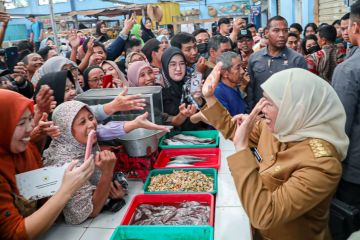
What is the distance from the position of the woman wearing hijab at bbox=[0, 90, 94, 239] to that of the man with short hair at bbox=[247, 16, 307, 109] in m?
2.90

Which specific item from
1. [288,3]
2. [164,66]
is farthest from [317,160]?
[288,3]

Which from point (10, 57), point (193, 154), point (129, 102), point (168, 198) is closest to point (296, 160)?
point (168, 198)

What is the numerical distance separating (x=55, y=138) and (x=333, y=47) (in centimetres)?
489

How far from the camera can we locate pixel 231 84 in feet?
11.1

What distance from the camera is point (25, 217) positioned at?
1695 mm

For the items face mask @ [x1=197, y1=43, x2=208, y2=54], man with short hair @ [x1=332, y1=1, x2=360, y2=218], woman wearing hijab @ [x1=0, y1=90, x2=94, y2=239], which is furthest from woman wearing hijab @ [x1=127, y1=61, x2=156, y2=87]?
face mask @ [x1=197, y1=43, x2=208, y2=54]

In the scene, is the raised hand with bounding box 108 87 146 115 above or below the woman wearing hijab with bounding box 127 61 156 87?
below

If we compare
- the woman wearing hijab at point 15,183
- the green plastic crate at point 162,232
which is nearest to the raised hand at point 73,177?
the woman wearing hijab at point 15,183

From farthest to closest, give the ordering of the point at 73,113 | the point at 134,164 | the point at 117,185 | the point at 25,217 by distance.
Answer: the point at 134,164
the point at 117,185
the point at 73,113
the point at 25,217

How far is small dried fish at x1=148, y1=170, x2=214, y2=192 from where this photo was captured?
225 cm

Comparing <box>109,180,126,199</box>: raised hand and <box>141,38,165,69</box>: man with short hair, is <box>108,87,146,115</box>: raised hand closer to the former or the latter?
<box>109,180,126,199</box>: raised hand

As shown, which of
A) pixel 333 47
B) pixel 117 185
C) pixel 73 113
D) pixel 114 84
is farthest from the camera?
pixel 333 47

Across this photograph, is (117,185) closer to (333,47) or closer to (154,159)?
(154,159)

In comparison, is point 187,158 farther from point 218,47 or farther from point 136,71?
point 218,47
